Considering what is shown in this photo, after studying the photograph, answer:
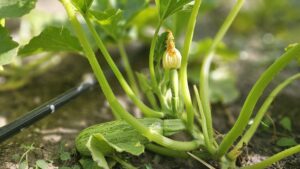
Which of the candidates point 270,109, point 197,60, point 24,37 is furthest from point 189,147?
point 24,37

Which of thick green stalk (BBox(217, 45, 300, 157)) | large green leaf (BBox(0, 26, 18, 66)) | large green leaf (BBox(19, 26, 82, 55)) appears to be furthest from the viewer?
large green leaf (BBox(19, 26, 82, 55))

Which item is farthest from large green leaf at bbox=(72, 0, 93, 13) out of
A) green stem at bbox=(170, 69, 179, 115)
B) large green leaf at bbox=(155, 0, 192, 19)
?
green stem at bbox=(170, 69, 179, 115)

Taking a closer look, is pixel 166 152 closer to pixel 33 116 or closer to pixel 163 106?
pixel 163 106

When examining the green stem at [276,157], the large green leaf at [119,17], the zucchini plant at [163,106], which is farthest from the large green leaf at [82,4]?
the green stem at [276,157]

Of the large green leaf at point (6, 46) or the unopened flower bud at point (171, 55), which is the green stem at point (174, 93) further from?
the large green leaf at point (6, 46)

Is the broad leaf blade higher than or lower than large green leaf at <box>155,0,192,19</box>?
lower

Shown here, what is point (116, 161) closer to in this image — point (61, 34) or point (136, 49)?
point (61, 34)

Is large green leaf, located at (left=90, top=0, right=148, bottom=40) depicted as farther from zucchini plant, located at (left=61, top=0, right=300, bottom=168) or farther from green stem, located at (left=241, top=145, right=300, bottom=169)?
green stem, located at (left=241, top=145, right=300, bottom=169)
